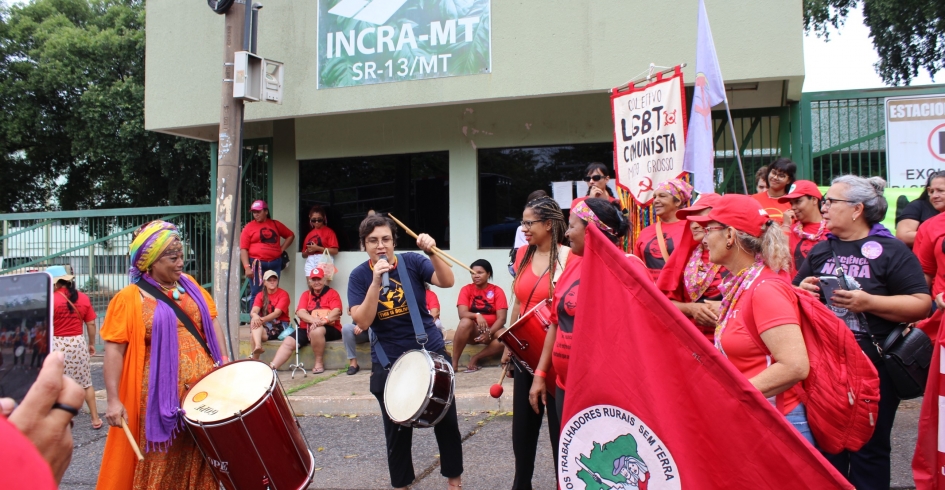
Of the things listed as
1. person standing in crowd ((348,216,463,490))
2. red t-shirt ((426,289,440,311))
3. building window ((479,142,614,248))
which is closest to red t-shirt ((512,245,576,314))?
person standing in crowd ((348,216,463,490))

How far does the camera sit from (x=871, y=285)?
3.84m

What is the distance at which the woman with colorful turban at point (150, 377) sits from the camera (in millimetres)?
4176

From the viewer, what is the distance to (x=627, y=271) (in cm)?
253

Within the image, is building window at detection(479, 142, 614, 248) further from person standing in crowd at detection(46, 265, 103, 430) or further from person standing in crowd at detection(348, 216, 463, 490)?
person standing in crowd at detection(348, 216, 463, 490)

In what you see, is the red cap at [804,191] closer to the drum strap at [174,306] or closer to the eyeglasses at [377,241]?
the eyeglasses at [377,241]

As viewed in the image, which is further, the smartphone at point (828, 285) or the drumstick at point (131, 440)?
the drumstick at point (131, 440)

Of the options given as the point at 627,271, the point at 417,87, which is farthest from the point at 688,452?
the point at 417,87

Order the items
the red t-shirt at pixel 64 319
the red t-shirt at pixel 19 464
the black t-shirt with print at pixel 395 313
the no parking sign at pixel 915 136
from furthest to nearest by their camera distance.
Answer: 1. the red t-shirt at pixel 64 319
2. the no parking sign at pixel 915 136
3. the black t-shirt with print at pixel 395 313
4. the red t-shirt at pixel 19 464

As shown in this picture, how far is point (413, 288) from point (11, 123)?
21890 mm

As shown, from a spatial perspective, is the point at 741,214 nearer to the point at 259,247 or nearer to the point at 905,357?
the point at 905,357

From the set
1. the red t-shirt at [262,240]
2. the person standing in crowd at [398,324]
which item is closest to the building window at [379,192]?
the red t-shirt at [262,240]

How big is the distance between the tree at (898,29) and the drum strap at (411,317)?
18350mm

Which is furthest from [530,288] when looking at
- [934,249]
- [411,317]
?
[934,249]

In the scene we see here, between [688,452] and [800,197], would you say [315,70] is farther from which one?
[688,452]
